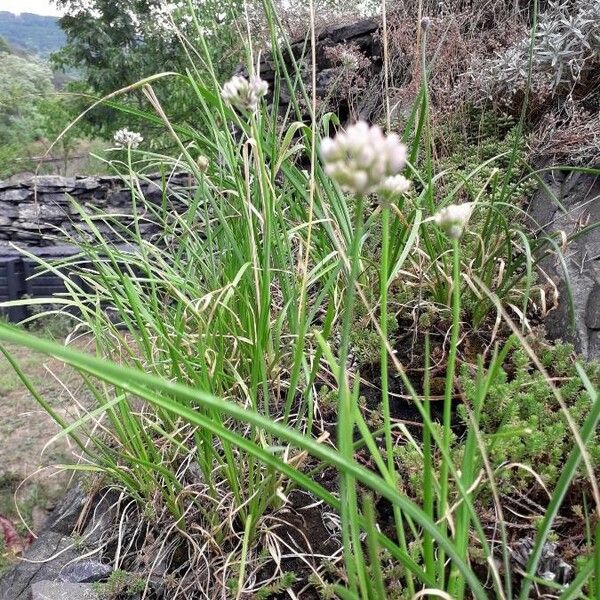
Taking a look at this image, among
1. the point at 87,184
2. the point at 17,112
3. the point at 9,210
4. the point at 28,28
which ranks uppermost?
the point at 28,28

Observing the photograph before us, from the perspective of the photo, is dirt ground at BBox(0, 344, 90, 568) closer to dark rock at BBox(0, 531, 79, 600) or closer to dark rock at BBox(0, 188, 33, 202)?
dark rock at BBox(0, 531, 79, 600)

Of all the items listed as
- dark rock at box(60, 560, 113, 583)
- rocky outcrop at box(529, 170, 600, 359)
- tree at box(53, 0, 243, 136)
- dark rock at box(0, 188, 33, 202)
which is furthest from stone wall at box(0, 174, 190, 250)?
dark rock at box(60, 560, 113, 583)

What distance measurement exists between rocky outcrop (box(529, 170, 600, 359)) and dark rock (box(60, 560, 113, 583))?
1.07 metres

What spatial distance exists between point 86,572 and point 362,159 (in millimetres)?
1048

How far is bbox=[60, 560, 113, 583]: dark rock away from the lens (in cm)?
101

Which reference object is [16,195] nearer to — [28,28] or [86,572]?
[86,572]

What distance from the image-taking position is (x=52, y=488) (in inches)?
75.2

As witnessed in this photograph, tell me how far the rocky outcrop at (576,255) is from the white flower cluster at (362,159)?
77cm

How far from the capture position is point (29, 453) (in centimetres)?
213

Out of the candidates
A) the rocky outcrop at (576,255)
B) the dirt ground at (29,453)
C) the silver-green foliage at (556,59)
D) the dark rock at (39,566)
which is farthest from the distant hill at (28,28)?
the dark rock at (39,566)

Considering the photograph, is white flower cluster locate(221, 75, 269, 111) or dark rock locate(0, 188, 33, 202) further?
dark rock locate(0, 188, 33, 202)

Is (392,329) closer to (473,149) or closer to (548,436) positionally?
(548,436)

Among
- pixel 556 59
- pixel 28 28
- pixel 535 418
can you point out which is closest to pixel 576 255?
pixel 535 418

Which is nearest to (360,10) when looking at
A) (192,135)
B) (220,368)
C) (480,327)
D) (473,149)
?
(473,149)
